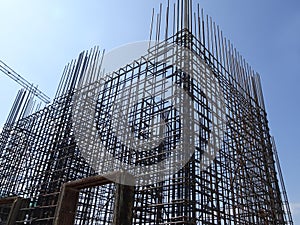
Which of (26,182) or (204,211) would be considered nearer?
(204,211)

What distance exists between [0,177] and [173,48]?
13.4 metres

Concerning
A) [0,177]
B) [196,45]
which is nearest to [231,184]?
[196,45]

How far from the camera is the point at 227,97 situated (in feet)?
41.2

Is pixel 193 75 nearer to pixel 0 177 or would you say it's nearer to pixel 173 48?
pixel 173 48

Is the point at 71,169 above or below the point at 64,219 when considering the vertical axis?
above

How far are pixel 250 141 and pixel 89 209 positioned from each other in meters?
8.25

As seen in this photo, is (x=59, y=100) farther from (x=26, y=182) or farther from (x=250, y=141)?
(x=250, y=141)

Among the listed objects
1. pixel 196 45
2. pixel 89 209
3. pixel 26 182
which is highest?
pixel 196 45

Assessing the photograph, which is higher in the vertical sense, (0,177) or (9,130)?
(9,130)

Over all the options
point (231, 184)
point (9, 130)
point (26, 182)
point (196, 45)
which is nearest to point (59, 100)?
point (26, 182)

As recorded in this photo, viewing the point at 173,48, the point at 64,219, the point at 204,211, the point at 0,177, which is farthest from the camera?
the point at 0,177

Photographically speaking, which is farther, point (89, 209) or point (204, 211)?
point (89, 209)

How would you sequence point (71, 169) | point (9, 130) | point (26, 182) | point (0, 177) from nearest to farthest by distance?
point (71, 169)
point (26, 182)
point (0, 177)
point (9, 130)

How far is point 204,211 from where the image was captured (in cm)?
804
